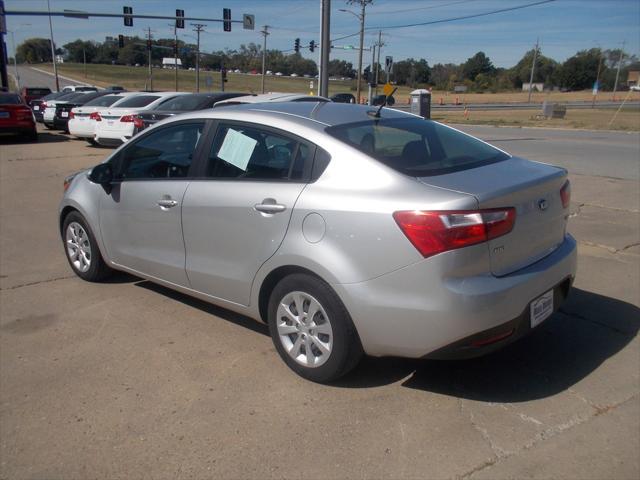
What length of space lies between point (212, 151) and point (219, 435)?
1.95 metres

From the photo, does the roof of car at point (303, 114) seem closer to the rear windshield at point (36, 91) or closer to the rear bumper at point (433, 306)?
the rear bumper at point (433, 306)

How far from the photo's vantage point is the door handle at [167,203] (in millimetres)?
4176

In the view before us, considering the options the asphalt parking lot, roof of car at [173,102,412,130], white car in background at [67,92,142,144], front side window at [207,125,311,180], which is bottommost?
the asphalt parking lot

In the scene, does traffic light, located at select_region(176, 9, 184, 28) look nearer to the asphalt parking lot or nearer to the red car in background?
the red car in background

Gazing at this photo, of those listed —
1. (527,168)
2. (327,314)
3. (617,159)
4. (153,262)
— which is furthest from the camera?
(617,159)

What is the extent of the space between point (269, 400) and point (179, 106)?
39.6ft

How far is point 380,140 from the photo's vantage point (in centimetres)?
369

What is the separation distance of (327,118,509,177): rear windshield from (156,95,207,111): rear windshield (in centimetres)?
1046

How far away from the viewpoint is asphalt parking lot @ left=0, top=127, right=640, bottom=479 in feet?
9.27

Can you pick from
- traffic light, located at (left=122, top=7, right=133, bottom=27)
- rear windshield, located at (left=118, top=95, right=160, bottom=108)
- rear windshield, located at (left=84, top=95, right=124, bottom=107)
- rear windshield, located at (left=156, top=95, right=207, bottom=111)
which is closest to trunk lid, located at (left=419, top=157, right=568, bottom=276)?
rear windshield, located at (left=156, top=95, right=207, bottom=111)

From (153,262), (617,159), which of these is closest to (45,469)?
(153,262)

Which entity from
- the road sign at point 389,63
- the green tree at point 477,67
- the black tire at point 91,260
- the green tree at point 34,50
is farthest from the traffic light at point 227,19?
the green tree at point 34,50

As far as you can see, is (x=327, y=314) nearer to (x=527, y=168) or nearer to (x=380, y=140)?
(x=380, y=140)

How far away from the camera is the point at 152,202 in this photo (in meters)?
4.37
